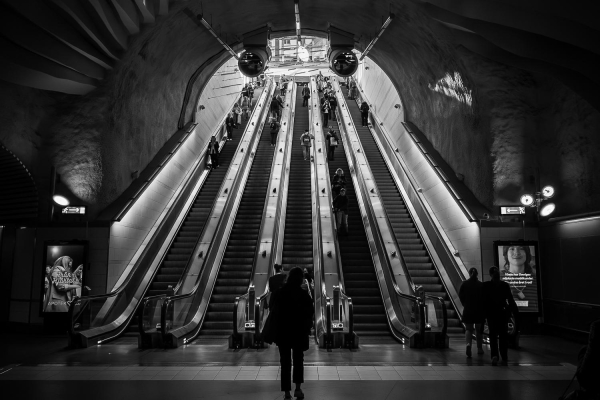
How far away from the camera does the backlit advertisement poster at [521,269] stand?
9.87 m

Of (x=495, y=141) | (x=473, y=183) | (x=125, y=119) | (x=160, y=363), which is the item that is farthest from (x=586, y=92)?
(x=125, y=119)

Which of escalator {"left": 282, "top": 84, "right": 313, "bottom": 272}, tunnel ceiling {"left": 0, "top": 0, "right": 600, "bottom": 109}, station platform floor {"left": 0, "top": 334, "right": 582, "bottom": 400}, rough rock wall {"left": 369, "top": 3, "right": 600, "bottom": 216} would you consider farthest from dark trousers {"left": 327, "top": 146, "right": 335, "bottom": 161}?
station platform floor {"left": 0, "top": 334, "right": 582, "bottom": 400}

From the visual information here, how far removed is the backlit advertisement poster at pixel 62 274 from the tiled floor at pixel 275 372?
3.63m

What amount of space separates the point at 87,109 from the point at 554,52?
887 cm

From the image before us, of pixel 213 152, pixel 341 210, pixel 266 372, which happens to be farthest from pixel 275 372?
pixel 213 152

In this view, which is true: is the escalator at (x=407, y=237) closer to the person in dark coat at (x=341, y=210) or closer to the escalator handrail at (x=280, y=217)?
the person in dark coat at (x=341, y=210)

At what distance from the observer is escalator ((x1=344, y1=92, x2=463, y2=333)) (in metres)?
10.9

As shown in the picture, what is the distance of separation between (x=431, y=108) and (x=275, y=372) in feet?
34.1

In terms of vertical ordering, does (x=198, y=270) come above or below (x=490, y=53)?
below

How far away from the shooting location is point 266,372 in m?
6.39

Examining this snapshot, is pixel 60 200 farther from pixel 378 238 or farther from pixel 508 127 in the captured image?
pixel 508 127

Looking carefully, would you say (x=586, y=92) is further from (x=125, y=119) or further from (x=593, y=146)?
(x=125, y=119)

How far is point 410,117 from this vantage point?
17297 millimetres

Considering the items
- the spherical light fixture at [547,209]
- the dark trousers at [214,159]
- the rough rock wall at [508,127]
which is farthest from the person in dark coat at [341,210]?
the dark trousers at [214,159]
